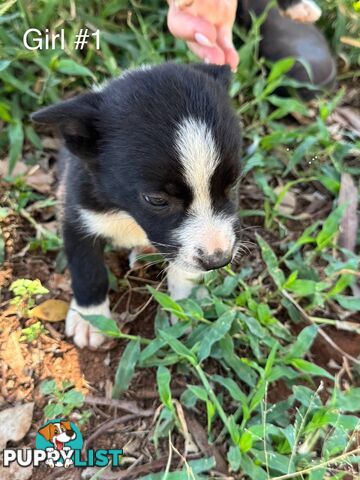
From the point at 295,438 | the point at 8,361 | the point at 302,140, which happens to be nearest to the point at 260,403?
the point at 295,438

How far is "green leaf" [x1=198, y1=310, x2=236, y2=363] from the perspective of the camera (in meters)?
2.92

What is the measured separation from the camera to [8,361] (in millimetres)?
3033

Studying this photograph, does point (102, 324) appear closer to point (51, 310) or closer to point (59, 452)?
point (51, 310)

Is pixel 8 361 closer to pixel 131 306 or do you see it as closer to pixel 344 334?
pixel 131 306

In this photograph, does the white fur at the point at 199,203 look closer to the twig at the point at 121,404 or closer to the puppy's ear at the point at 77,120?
the puppy's ear at the point at 77,120

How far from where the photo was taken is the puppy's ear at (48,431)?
2.81 metres

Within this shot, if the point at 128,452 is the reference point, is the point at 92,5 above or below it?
above

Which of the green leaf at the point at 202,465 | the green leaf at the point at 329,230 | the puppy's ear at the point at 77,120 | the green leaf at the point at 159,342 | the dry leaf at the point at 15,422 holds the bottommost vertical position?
the dry leaf at the point at 15,422

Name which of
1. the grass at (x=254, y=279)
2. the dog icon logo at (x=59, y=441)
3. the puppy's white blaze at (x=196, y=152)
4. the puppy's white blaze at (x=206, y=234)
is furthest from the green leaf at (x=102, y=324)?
the puppy's white blaze at (x=196, y=152)

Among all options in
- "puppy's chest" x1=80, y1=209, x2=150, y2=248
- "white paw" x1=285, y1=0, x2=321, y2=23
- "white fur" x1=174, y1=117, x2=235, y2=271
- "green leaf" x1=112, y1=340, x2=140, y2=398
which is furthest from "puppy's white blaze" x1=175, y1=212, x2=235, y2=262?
"white paw" x1=285, y1=0, x2=321, y2=23

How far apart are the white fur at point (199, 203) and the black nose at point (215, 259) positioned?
0.06ft

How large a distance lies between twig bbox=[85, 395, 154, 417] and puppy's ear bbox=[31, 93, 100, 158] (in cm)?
133

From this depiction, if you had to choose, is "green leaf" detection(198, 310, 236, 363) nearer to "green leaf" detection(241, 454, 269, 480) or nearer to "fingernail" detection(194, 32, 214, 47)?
"green leaf" detection(241, 454, 269, 480)

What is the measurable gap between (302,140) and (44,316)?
2432mm
